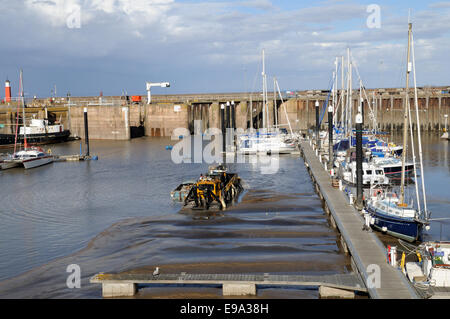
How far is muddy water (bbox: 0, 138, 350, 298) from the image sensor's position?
19.6 metres

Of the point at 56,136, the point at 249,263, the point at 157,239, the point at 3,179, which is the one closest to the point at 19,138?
the point at 56,136

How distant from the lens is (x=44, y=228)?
27266mm

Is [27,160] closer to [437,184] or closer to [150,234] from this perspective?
[150,234]

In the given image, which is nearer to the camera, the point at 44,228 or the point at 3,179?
the point at 44,228

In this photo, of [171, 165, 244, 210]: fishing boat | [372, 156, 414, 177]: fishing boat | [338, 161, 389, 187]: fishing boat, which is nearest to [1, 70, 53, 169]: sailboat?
[171, 165, 244, 210]: fishing boat

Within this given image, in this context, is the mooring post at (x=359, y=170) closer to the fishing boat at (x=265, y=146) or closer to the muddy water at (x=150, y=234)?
the muddy water at (x=150, y=234)

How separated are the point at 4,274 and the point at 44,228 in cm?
684

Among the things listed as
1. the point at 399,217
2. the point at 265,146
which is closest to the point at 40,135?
the point at 265,146

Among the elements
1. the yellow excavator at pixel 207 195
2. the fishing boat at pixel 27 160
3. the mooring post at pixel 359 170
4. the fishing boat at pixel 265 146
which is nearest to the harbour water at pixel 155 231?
the yellow excavator at pixel 207 195

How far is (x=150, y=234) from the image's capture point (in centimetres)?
2509

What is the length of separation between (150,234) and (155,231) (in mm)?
506

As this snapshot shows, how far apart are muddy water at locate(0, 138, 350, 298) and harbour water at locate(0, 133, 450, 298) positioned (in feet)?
A: 0.16
